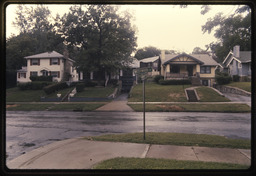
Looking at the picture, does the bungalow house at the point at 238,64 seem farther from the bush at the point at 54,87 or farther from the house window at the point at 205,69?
the bush at the point at 54,87

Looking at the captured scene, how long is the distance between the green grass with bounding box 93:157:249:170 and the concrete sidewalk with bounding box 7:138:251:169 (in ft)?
1.29

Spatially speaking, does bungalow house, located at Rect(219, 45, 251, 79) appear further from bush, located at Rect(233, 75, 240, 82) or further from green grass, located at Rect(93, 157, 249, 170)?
green grass, located at Rect(93, 157, 249, 170)

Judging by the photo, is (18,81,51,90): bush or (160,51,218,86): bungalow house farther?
(160,51,218,86): bungalow house

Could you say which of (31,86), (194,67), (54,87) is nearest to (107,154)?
(54,87)

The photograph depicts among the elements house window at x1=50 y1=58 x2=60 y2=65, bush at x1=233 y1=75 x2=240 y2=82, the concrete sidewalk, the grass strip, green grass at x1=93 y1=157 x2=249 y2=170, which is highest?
A: house window at x1=50 y1=58 x2=60 y2=65

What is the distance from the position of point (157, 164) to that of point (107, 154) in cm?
196

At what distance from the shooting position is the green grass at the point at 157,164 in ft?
16.2

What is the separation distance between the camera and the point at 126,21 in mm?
35688

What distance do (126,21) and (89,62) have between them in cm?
1020

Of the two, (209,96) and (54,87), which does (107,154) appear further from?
(54,87)

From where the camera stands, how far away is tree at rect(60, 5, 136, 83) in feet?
109

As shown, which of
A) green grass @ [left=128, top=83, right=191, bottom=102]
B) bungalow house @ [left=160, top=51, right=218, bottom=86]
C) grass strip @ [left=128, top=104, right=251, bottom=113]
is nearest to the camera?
grass strip @ [left=128, top=104, right=251, bottom=113]

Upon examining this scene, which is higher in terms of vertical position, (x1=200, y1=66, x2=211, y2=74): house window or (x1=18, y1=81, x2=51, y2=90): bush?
(x1=200, y1=66, x2=211, y2=74): house window

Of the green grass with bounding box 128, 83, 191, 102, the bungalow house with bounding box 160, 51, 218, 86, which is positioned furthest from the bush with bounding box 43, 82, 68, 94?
the bungalow house with bounding box 160, 51, 218, 86
